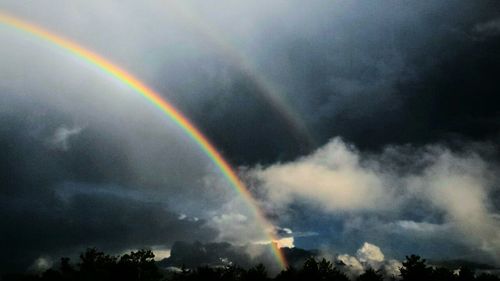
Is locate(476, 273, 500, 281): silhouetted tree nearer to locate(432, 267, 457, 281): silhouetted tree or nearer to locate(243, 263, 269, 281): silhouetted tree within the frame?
locate(432, 267, 457, 281): silhouetted tree

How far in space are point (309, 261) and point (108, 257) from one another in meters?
44.2

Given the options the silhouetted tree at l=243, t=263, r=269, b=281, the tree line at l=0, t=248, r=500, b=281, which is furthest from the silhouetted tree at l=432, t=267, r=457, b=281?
the silhouetted tree at l=243, t=263, r=269, b=281

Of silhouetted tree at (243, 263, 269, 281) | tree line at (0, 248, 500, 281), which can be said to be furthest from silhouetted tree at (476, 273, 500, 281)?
silhouetted tree at (243, 263, 269, 281)

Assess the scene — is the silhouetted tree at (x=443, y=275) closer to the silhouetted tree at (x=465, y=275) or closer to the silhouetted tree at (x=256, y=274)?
the silhouetted tree at (x=465, y=275)

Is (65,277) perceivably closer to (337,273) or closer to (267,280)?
(267,280)

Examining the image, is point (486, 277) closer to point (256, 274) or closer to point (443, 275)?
point (443, 275)

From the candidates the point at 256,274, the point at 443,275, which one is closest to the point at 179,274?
the point at 256,274

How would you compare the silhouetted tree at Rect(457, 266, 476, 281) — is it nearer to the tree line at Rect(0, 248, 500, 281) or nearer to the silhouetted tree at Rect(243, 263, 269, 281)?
the tree line at Rect(0, 248, 500, 281)

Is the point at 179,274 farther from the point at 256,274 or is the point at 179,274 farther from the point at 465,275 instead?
the point at 465,275

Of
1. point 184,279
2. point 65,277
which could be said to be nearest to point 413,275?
point 184,279

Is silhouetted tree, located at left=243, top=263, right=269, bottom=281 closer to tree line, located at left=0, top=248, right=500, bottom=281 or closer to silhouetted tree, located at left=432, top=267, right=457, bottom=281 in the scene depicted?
tree line, located at left=0, top=248, right=500, bottom=281

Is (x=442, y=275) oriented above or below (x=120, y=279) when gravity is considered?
above

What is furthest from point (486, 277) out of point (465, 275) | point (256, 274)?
point (256, 274)

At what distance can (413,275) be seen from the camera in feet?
314
